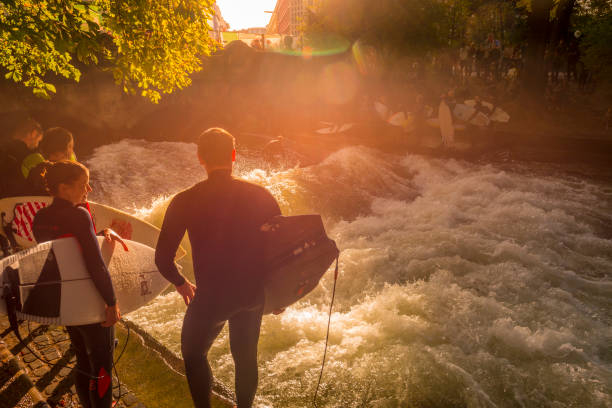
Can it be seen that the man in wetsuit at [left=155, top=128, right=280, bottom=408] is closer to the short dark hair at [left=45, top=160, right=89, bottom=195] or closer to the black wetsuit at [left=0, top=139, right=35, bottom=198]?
the short dark hair at [left=45, top=160, right=89, bottom=195]

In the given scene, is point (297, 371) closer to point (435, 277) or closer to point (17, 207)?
point (435, 277)

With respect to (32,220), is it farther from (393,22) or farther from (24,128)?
(393,22)

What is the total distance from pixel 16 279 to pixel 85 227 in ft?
1.80

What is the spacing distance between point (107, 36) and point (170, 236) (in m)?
4.11

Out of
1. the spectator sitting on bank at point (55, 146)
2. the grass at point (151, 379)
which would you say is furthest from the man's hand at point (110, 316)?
the spectator sitting on bank at point (55, 146)

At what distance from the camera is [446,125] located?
52.5 ft

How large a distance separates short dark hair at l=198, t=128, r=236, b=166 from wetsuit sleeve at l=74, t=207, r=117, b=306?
0.87 metres

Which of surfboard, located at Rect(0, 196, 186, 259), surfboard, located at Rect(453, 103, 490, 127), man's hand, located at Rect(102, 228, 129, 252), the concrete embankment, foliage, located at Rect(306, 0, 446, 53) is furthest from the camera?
foliage, located at Rect(306, 0, 446, 53)

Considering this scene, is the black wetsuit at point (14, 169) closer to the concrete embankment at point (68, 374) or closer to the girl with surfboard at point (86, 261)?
the concrete embankment at point (68, 374)

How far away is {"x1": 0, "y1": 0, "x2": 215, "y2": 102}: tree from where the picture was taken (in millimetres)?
4410

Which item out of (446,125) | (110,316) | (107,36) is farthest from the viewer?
(446,125)

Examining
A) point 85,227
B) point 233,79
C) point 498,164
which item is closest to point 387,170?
point 498,164

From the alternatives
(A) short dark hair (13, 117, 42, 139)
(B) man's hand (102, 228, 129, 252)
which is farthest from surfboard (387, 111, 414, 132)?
(B) man's hand (102, 228, 129, 252)

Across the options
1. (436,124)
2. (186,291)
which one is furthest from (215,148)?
(436,124)
